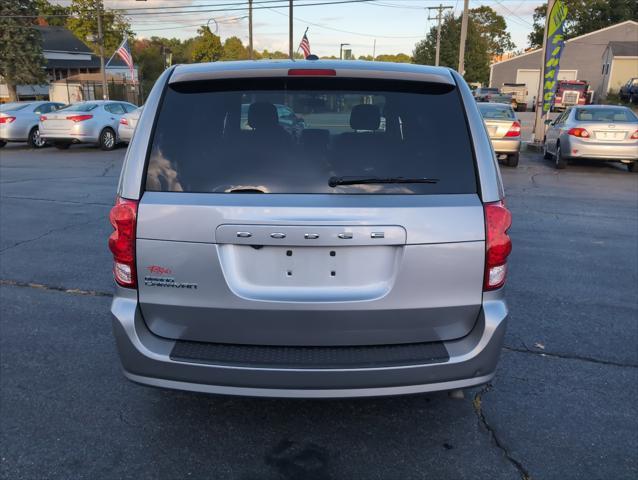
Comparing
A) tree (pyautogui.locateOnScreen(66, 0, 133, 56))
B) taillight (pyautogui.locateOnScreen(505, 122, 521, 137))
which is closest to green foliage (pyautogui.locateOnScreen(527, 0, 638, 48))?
tree (pyautogui.locateOnScreen(66, 0, 133, 56))

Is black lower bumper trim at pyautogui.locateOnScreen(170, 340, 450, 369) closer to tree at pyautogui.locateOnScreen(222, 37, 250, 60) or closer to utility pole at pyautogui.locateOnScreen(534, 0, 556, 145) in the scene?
utility pole at pyautogui.locateOnScreen(534, 0, 556, 145)

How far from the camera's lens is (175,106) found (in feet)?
9.06

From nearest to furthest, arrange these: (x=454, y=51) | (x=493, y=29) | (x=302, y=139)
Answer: (x=302, y=139) → (x=454, y=51) → (x=493, y=29)

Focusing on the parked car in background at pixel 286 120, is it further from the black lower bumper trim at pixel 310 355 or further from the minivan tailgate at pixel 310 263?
the black lower bumper trim at pixel 310 355

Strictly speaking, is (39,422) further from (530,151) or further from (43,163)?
(530,151)

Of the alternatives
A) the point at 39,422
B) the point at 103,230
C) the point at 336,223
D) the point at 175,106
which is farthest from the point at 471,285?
the point at 103,230

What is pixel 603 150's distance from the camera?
13234 mm

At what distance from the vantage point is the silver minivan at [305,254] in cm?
251

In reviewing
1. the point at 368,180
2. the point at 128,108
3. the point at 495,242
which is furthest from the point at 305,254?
the point at 128,108

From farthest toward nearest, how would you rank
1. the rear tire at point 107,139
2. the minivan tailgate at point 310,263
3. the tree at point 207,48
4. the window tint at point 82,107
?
1. the tree at point 207,48
2. the rear tire at point 107,139
3. the window tint at point 82,107
4. the minivan tailgate at point 310,263

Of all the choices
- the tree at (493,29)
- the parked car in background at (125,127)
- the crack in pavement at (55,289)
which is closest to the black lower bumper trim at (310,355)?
the crack in pavement at (55,289)

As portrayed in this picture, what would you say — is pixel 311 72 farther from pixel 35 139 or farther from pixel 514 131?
pixel 35 139

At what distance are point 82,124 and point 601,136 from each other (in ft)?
49.5

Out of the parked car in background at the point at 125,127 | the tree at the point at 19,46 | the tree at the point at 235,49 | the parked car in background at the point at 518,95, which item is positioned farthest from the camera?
the tree at the point at 235,49
